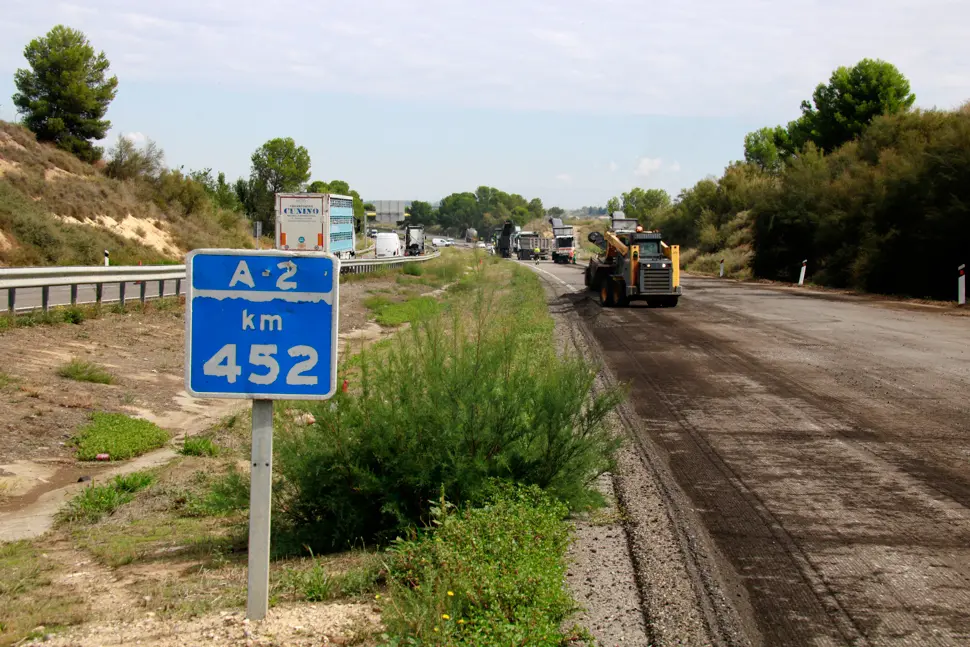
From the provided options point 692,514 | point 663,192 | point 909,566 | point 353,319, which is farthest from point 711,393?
point 663,192

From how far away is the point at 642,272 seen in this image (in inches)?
1126

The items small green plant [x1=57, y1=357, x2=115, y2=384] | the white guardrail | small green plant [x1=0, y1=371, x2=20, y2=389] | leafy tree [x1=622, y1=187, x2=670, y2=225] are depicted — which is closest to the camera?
small green plant [x1=0, y1=371, x2=20, y2=389]

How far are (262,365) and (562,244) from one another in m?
80.9

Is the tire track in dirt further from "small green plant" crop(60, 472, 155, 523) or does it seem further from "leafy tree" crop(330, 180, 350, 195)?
"leafy tree" crop(330, 180, 350, 195)

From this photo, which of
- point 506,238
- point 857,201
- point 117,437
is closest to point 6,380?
point 117,437

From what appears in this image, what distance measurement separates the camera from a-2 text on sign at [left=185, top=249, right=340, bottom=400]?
4512 mm

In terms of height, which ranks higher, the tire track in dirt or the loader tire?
the loader tire

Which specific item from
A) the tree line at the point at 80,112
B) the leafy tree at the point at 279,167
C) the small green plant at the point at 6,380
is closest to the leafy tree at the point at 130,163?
the tree line at the point at 80,112

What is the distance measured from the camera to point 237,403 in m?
15.1

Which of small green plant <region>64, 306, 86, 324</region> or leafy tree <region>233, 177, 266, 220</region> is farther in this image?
leafy tree <region>233, 177, 266, 220</region>

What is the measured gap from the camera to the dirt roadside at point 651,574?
5.00 metres

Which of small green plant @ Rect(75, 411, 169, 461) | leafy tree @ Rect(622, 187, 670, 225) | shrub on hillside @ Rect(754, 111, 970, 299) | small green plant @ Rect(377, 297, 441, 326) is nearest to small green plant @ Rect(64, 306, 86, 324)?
small green plant @ Rect(75, 411, 169, 461)

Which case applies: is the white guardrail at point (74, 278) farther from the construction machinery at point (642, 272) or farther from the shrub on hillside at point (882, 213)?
the shrub on hillside at point (882, 213)

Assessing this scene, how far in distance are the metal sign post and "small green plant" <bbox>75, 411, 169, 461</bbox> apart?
24.5 feet
